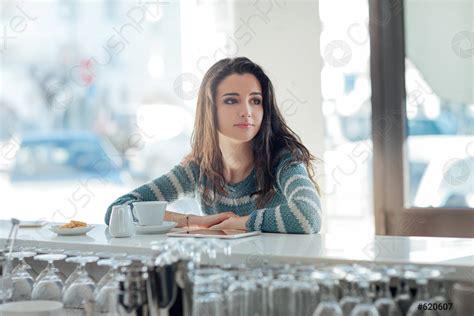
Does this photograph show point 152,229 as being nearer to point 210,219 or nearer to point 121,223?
point 121,223

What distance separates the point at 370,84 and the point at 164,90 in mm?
1360

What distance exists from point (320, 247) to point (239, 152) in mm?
1059

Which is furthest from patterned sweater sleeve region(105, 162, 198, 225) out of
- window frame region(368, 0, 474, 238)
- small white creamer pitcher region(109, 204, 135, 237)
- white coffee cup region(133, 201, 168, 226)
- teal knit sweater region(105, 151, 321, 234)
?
window frame region(368, 0, 474, 238)

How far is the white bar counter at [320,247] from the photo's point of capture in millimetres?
1752

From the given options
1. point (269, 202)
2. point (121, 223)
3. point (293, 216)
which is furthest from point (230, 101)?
point (121, 223)

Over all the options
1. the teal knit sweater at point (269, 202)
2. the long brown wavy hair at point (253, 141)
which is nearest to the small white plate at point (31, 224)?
the teal knit sweater at point (269, 202)

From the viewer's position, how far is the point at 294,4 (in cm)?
430

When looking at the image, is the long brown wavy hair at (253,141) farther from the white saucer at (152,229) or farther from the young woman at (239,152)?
the white saucer at (152,229)

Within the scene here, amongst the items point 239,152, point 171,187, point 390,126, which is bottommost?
point 171,187

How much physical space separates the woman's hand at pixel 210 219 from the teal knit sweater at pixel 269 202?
10 centimetres

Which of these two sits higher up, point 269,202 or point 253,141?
point 253,141

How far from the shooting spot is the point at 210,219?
2.68 meters

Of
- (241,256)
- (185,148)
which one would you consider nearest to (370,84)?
(185,148)

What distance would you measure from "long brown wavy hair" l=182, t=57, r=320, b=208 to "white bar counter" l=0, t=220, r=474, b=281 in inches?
22.3
